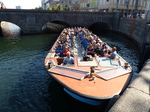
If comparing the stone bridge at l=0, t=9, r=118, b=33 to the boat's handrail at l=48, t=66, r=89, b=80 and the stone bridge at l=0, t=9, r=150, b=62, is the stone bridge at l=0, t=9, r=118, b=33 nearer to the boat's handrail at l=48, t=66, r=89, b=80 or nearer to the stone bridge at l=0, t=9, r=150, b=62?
the stone bridge at l=0, t=9, r=150, b=62

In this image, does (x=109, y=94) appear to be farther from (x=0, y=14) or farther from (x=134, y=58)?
(x=0, y=14)

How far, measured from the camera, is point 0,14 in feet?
69.5

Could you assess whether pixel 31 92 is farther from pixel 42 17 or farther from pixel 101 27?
pixel 101 27

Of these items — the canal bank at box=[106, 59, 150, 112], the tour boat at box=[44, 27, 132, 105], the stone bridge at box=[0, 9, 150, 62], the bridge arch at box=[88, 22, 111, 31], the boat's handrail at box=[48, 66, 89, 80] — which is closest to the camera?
the canal bank at box=[106, 59, 150, 112]

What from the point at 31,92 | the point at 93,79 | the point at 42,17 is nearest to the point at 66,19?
the point at 42,17

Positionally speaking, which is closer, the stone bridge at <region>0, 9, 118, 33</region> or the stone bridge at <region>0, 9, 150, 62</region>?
the stone bridge at <region>0, 9, 150, 62</region>

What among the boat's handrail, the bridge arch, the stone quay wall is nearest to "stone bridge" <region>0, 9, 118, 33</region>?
the bridge arch

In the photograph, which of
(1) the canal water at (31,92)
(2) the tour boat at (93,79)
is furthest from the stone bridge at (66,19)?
(2) the tour boat at (93,79)

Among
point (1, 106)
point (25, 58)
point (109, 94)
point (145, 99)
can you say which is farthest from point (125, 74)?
point (25, 58)

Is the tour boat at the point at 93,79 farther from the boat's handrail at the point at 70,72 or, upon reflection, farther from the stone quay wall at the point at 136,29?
the stone quay wall at the point at 136,29

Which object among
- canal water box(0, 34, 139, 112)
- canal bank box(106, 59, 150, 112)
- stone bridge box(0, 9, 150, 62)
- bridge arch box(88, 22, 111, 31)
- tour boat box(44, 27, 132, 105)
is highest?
stone bridge box(0, 9, 150, 62)

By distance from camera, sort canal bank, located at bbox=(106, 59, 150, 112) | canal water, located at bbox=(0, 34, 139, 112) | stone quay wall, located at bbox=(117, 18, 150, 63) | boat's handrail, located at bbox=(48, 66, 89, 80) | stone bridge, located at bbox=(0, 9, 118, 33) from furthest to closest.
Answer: stone bridge, located at bbox=(0, 9, 118, 33), stone quay wall, located at bbox=(117, 18, 150, 63), canal water, located at bbox=(0, 34, 139, 112), boat's handrail, located at bbox=(48, 66, 89, 80), canal bank, located at bbox=(106, 59, 150, 112)

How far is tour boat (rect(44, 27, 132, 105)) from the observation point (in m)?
4.61

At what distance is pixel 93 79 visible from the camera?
5305 mm
